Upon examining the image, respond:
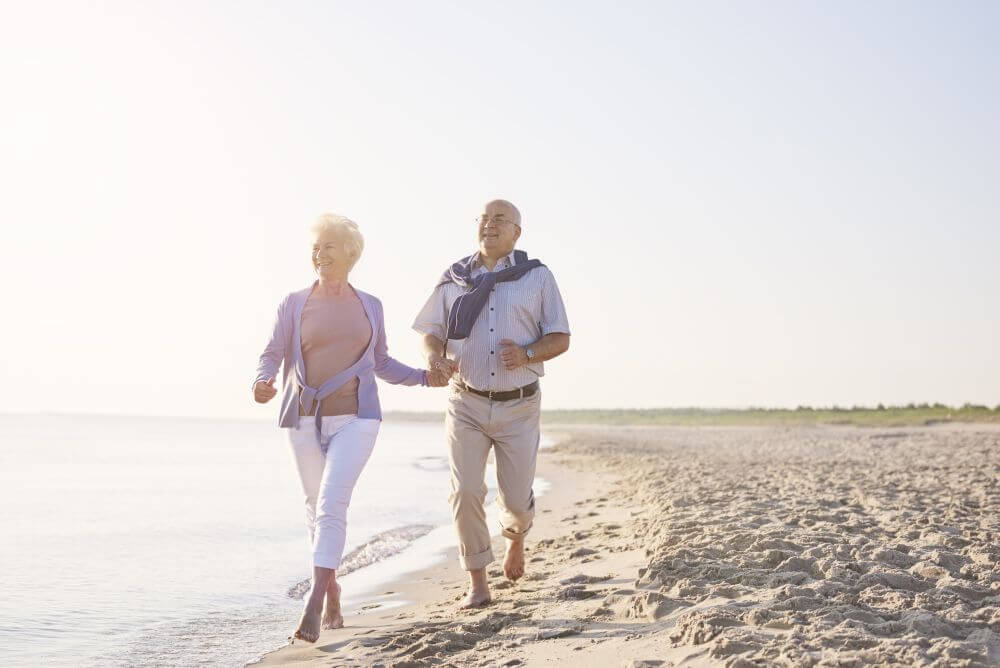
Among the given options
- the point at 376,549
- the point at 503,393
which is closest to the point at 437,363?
the point at 503,393

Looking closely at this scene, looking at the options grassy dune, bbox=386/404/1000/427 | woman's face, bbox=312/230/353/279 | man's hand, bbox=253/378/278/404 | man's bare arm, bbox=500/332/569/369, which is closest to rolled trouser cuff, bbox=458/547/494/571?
Answer: man's bare arm, bbox=500/332/569/369

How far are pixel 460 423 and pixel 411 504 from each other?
7.77 meters

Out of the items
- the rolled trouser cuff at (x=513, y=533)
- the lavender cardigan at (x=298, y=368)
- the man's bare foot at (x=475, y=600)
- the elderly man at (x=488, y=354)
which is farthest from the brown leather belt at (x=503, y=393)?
the man's bare foot at (x=475, y=600)

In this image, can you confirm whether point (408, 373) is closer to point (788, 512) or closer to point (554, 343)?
point (554, 343)

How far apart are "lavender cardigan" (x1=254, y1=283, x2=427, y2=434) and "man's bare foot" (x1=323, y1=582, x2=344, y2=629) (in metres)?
0.88

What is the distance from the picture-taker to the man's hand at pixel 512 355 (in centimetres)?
462

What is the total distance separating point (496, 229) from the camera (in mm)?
4848

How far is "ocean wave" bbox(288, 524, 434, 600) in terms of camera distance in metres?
6.49

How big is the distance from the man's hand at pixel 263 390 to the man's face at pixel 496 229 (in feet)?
4.46

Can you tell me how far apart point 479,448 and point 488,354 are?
0.53m

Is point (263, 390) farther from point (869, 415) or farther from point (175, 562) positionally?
point (869, 415)

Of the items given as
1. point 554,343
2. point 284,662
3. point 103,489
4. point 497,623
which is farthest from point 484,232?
point 103,489

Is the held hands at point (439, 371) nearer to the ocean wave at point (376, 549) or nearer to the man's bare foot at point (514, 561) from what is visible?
the man's bare foot at point (514, 561)

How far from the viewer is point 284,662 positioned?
→ 13.4 feet
